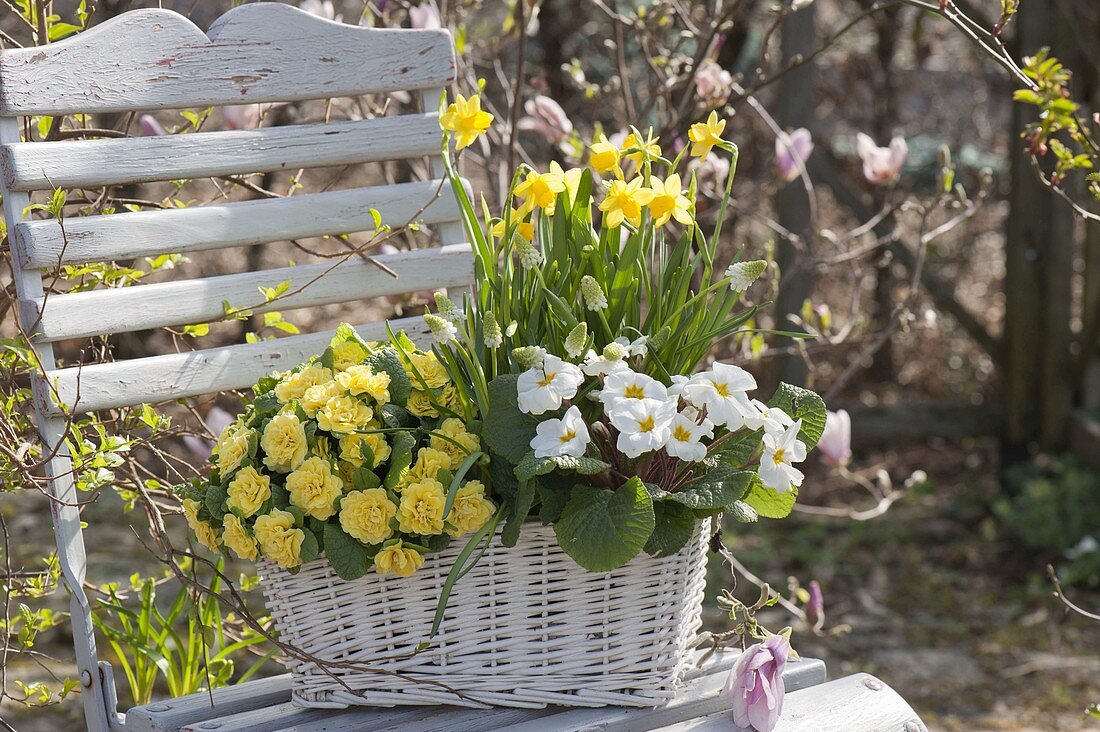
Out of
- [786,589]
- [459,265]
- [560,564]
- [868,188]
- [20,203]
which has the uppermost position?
[20,203]

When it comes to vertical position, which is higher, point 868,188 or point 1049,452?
point 868,188

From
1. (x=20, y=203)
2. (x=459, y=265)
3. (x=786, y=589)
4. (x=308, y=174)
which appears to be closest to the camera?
(x=20, y=203)

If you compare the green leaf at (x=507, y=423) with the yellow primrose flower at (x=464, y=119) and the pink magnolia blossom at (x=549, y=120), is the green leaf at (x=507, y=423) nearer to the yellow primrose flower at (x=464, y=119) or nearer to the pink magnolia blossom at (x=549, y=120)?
the yellow primrose flower at (x=464, y=119)

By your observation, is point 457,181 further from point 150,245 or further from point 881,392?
point 881,392

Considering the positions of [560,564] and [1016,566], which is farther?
[1016,566]

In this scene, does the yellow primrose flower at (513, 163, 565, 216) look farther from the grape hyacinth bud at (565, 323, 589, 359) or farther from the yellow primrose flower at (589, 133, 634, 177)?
the grape hyacinth bud at (565, 323, 589, 359)

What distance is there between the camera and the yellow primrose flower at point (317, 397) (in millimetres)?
1285

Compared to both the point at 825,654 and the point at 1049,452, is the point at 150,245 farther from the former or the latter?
the point at 1049,452

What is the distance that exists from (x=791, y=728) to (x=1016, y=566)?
7.08 feet

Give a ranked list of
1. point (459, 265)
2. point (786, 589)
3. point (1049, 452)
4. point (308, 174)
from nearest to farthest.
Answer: point (459, 265)
point (786, 589)
point (1049, 452)
point (308, 174)

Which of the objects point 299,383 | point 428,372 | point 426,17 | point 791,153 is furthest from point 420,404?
point 791,153

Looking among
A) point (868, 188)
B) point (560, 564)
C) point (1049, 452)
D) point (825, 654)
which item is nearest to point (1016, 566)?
point (1049, 452)

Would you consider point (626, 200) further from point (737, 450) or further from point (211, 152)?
point (211, 152)

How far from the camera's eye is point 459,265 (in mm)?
1799
